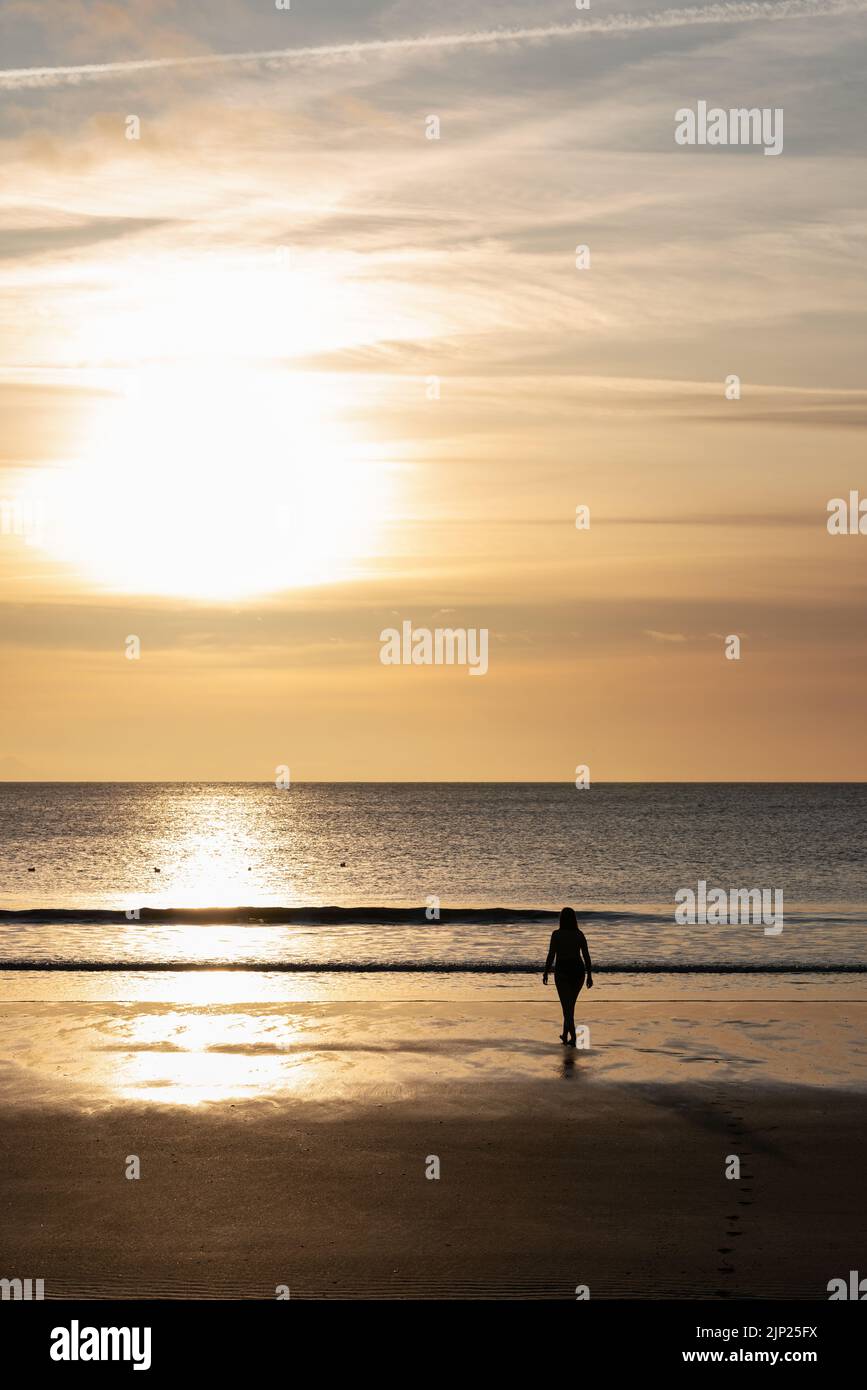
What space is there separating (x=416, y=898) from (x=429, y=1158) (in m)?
46.0

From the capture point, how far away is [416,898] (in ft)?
194

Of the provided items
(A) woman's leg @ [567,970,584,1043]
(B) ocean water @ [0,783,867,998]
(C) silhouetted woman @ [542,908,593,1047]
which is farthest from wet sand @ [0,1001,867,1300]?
(B) ocean water @ [0,783,867,998]

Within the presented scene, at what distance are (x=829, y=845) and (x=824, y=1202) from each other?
10191 cm

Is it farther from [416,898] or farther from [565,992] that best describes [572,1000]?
[416,898]

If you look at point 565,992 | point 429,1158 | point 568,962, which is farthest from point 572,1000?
point 429,1158

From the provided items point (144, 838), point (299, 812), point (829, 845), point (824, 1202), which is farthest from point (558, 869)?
point (299, 812)

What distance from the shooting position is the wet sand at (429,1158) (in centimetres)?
1014

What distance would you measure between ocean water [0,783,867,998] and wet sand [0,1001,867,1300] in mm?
7109

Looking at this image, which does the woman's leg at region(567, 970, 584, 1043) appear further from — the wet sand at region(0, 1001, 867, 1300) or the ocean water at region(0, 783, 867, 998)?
the ocean water at region(0, 783, 867, 998)

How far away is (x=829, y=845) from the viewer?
10912 cm

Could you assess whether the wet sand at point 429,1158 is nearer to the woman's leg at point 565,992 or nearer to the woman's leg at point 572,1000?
the woman's leg at point 572,1000

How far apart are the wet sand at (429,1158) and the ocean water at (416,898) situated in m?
7.11

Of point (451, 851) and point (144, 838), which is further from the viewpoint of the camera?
point (144, 838)
